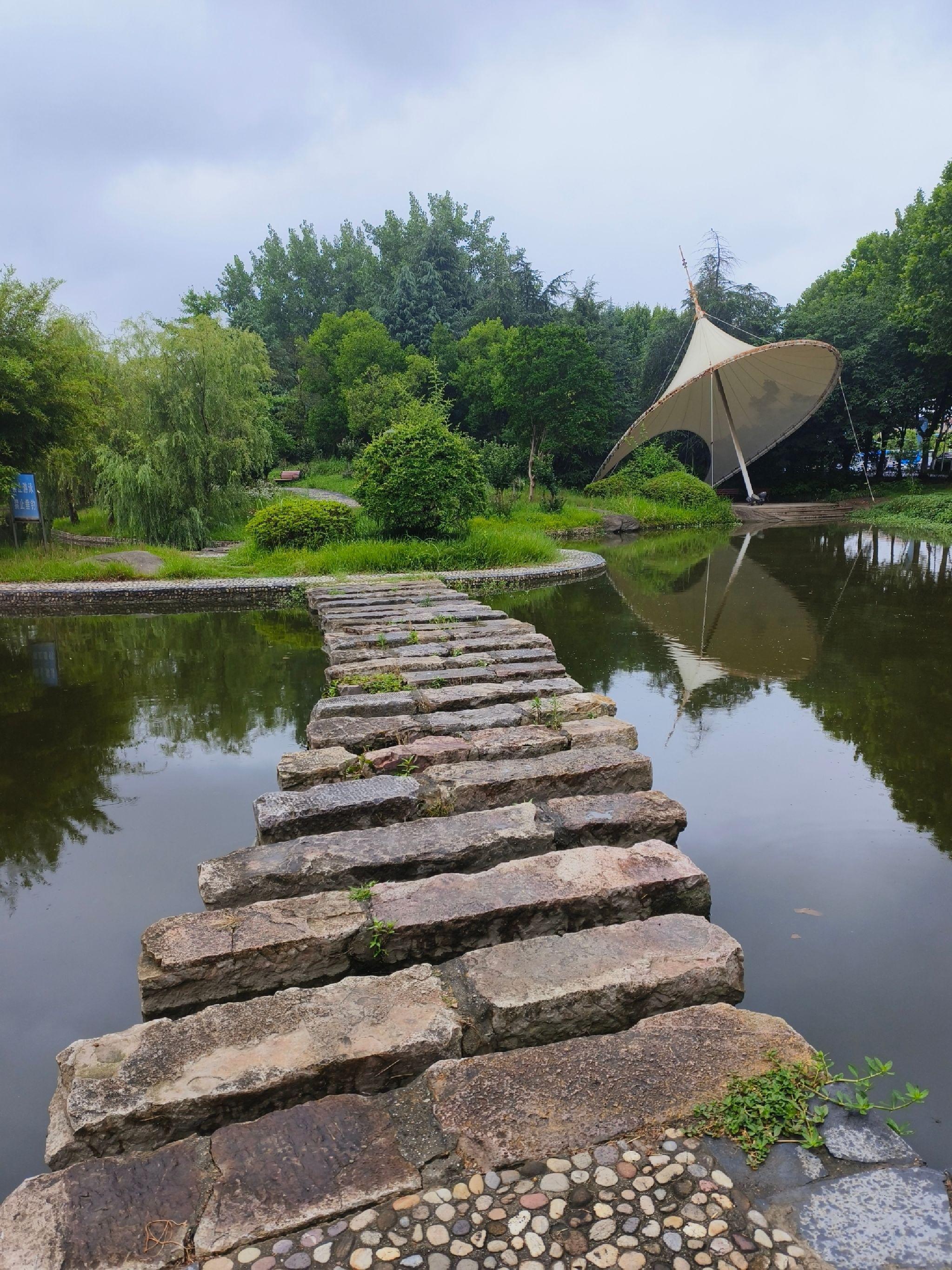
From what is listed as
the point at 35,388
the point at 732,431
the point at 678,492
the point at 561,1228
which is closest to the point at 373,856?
the point at 561,1228

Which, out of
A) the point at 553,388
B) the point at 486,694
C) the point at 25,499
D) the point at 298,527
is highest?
the point at 553,388

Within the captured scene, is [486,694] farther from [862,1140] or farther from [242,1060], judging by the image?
[862,1140]

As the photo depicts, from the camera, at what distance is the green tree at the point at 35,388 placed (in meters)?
12.1

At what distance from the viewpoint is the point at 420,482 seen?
12758 mm

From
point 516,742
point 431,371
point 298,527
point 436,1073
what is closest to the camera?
point 436,1073

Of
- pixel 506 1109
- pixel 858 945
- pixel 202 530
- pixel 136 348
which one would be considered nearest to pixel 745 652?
pixel 858 945

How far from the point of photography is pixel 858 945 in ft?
9.61

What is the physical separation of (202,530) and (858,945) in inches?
562

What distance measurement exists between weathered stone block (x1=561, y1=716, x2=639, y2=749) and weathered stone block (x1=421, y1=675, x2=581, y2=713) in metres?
0.61

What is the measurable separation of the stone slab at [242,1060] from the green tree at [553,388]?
19485 mm

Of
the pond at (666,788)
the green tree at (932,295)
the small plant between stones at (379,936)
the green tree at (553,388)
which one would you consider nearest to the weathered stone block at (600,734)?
the pond at (666,788)

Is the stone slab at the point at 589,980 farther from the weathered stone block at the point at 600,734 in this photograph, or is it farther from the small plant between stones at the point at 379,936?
the weathered stone block at the point at 600,734

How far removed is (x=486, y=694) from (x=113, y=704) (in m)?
3.13

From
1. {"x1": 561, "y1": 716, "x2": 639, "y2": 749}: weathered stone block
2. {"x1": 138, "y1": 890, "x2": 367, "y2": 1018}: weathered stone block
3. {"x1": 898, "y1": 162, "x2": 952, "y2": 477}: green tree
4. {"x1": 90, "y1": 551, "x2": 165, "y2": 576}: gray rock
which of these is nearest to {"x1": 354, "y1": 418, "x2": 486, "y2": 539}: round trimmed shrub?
{"x1": 90, "y1": 551, "x2": 165, "y2": 576}: gray rock
